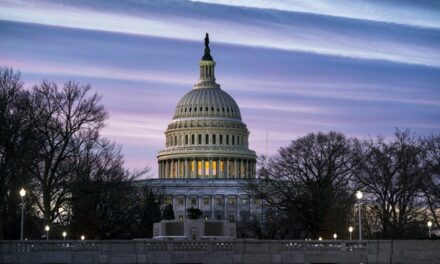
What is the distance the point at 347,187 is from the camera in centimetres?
9850

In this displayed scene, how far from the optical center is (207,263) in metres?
55.6

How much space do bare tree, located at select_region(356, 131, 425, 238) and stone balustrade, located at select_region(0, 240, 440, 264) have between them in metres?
31.9

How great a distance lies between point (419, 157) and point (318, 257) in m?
46.0

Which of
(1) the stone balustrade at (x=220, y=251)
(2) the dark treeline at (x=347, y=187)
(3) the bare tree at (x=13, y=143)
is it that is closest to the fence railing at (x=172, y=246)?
(1) the stone balustrade at (x=220, y=251)

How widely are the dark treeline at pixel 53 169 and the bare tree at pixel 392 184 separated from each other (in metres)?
23.4

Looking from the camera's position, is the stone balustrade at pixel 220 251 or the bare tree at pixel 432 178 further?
the bare tree at pixel 432 178

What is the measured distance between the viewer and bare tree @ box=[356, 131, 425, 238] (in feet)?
306

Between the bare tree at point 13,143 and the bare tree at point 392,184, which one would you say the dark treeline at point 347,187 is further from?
the bare tree at point 13,143

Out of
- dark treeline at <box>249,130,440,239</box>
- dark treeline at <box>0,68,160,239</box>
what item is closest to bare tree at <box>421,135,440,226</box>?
dark treeline at <box>249,130,440,239</box>

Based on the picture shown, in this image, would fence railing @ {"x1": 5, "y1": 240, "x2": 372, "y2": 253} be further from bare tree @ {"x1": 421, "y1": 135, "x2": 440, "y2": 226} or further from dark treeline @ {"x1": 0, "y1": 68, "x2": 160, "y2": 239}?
bare tree @ {"x1": 421, "y1": 135, "x2": 440, "y2": 226}

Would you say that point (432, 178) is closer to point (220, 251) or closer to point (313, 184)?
point (313, 184)

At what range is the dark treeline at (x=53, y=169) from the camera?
73.3 metres

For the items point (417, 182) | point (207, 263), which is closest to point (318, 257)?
point (207, 263)

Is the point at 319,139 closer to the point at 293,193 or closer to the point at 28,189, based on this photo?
the point at 293,193
